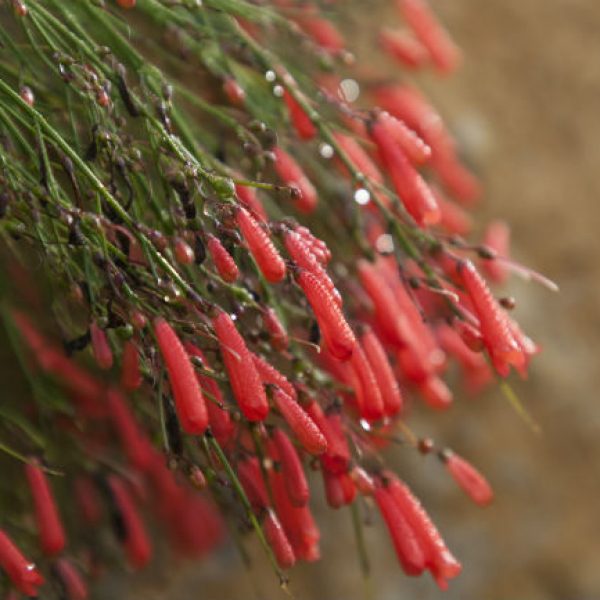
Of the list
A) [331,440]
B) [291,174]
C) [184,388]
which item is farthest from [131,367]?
[291,174]

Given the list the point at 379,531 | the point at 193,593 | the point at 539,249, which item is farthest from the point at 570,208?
the point at 193,593

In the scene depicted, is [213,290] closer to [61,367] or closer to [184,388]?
[184,388]

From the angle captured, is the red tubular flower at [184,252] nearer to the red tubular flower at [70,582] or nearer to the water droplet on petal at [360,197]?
the water droplet on petal at [360,197]

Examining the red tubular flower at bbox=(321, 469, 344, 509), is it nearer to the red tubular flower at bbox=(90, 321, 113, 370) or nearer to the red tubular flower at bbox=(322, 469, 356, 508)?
the red tubular flower at bbox=(322, 469, 356, 508)

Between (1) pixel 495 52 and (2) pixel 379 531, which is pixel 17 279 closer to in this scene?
(2) pixel 379 531

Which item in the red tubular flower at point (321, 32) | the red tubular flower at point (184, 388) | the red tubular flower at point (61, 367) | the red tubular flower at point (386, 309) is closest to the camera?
the red tubular flower at point (184, 388)

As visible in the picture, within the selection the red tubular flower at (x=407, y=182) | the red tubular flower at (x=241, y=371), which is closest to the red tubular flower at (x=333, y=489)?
the red tubular flower at (x=241, y=371)

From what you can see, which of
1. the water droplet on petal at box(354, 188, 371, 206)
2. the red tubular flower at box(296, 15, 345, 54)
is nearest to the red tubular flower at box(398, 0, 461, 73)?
the red tubular flower at box(296, 15, 345, 54)
